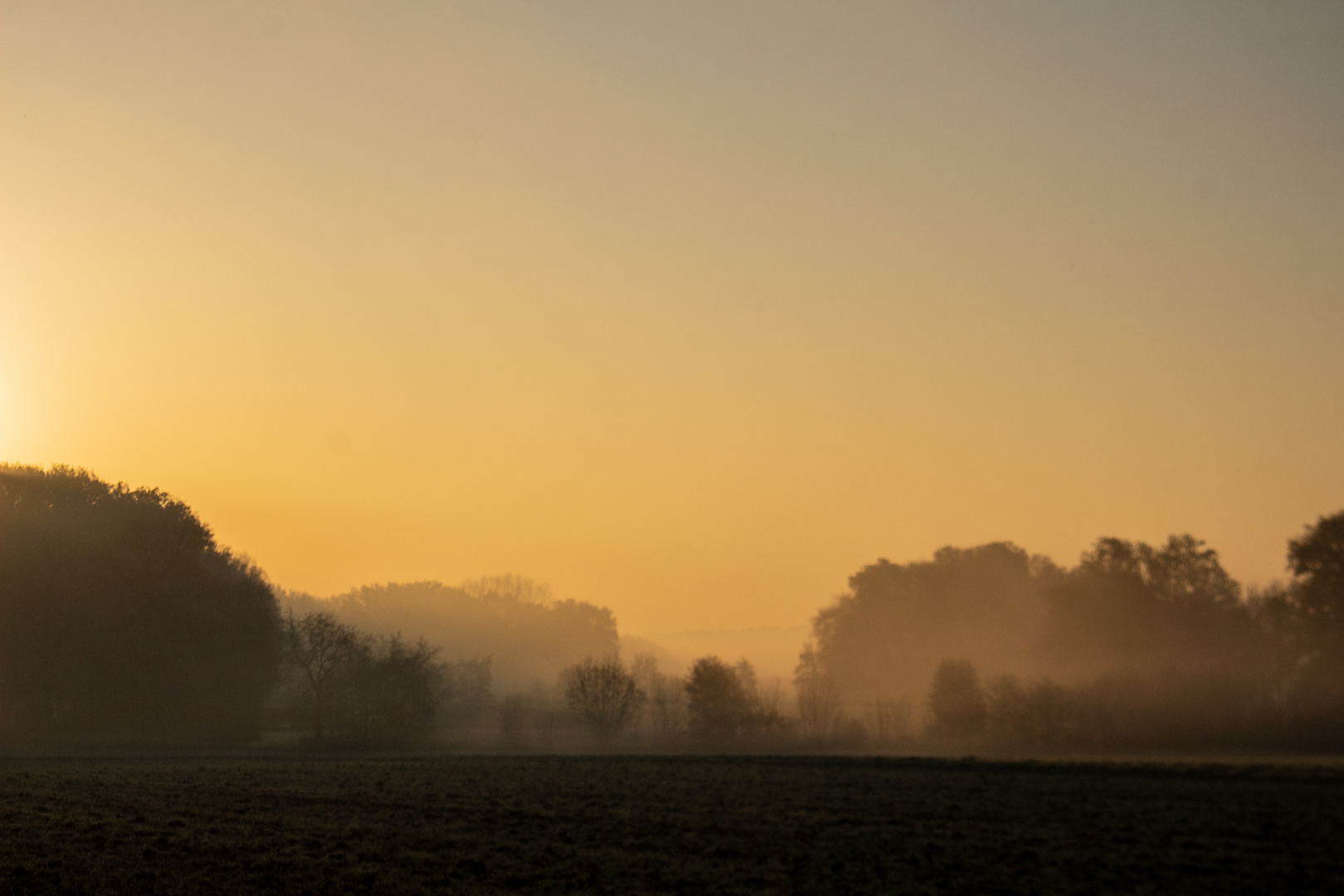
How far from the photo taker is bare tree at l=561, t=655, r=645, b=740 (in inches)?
3553

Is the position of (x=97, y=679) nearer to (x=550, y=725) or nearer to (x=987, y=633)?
(x=550, y=725)

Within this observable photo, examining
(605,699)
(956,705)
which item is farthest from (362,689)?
(956,705)

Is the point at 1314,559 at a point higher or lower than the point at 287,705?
higher

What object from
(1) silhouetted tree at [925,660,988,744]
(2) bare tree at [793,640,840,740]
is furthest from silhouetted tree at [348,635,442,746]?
(1) silhouetted tree at [925,660,988,744]

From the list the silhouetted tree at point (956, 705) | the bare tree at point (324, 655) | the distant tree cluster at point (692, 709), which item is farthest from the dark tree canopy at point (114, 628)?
the silhouetted tree at point (956, 705)

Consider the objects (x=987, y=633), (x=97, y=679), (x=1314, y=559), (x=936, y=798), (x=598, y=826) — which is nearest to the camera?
(x=598, y=826)

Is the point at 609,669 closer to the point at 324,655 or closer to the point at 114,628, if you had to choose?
the point at 324,655

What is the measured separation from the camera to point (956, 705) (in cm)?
7869

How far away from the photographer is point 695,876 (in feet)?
74.7

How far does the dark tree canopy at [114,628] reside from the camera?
245ft

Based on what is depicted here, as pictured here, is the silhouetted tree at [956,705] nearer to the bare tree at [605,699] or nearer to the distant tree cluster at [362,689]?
the bare tree at [605,699]

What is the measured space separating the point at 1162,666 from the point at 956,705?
15.5 meters

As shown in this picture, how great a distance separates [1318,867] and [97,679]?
80.3 m

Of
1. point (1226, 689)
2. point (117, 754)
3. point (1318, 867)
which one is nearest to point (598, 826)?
point (1318, 867)
